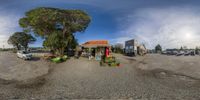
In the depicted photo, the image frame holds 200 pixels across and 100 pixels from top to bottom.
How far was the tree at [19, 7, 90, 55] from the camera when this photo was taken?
3703 centimetres

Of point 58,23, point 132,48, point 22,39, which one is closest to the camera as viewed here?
point 58,23

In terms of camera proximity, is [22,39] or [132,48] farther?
[22,39]

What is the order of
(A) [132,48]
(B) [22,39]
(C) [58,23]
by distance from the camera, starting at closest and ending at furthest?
(C) [58,23]
(A) [132,48]
(B) [22,39]

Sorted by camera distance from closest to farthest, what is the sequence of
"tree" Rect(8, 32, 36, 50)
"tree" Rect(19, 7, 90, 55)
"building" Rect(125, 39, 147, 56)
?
"tree" Rect(19, 7, 90, 55), "building" Rect(125, 39, 147, 56), "tree" Rect(8, 32, 36, 50)

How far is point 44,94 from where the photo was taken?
11273mm

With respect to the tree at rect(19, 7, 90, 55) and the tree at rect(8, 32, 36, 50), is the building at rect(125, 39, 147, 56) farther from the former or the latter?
the tree at rect(8, 32, 36, 50)

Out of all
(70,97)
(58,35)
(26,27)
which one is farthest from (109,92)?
(26,27)

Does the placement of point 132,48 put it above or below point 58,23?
below

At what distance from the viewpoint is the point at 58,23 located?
3966 centimetres

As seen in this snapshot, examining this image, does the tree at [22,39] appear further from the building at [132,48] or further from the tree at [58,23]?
the building at [132,48]

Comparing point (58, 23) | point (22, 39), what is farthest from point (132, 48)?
point (22, 39)

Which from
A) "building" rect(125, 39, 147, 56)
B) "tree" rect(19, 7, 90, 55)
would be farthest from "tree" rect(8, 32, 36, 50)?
"building" rect(125, 39, 147, 56)

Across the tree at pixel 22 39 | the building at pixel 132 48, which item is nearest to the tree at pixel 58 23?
the building at pixel 132 48

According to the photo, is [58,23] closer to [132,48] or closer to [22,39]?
[132,48]
